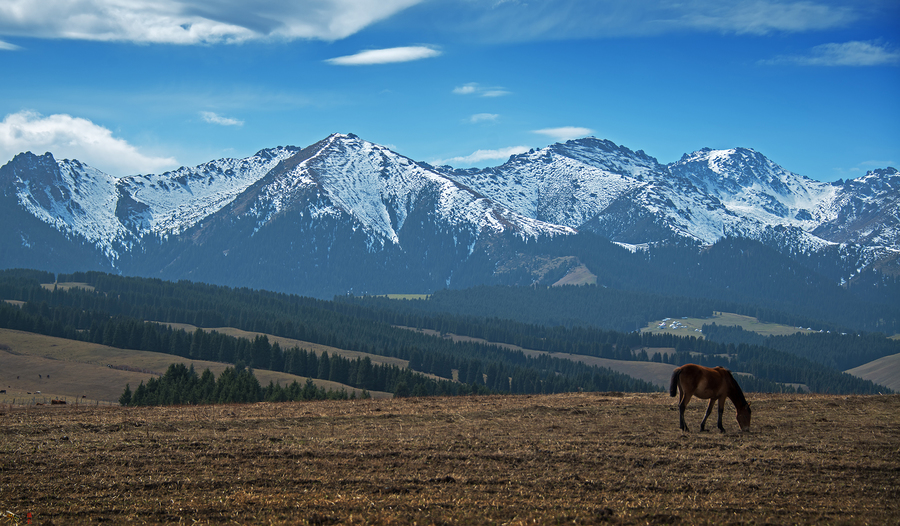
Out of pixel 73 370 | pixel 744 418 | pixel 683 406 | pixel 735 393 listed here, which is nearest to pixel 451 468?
pixel 683 406

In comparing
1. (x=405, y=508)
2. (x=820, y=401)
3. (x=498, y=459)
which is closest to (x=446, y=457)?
(x=498, y=459)

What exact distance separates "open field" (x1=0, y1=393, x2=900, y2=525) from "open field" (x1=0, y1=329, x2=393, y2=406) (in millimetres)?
62219

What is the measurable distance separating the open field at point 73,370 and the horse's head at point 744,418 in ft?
251

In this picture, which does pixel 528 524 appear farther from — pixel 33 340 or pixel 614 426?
pixel 33 340

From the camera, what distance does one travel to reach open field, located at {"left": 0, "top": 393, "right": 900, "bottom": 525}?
18.5 metres

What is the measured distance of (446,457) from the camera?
24328 millimetres

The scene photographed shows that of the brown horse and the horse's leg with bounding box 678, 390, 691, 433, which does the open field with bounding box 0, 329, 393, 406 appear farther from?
the brown horse

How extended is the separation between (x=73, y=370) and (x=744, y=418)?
12632 cm

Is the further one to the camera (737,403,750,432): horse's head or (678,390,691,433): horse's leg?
(737,403,750,432): horse's head

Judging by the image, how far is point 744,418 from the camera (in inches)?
1140

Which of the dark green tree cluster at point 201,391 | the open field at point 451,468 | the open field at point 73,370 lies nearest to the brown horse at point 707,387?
the open field at point 451,468

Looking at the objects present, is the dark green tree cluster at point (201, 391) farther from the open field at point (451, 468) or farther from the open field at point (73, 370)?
the open field at point (451, 468)

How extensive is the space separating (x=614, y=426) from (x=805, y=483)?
993 cm

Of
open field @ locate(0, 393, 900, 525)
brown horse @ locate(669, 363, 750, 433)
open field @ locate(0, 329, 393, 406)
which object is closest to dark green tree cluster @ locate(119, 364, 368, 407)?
open field @ locate(0, 329, 393, 406)
